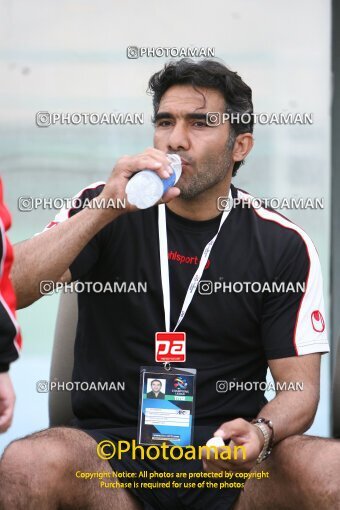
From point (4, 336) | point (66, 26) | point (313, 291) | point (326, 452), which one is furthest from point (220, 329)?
point (66, 26)

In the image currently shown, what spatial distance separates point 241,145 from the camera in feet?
12.2

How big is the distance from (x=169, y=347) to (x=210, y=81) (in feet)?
3.00

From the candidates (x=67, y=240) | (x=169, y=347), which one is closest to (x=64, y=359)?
(x=169, y=347)

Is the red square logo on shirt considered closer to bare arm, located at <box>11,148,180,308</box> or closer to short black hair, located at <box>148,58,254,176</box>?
bare arm, located at <box>11,148,180,308</box>

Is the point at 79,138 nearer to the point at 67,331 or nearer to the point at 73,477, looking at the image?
the point at 67,331

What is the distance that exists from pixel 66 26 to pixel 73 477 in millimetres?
2161

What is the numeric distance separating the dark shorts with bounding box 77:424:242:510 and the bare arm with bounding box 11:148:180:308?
0.48 meters

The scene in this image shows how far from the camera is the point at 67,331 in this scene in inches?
138

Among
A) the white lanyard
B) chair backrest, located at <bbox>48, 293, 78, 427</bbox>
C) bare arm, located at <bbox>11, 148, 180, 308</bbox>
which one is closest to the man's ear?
the white lanyard

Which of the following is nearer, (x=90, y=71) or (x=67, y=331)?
(x=67, y=331)

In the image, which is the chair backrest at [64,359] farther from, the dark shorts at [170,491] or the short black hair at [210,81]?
the short black hair at [210,81]

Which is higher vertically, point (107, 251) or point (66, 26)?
point (66, 26)

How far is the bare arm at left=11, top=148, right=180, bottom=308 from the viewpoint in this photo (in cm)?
308

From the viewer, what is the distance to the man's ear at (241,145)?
3685 mm
